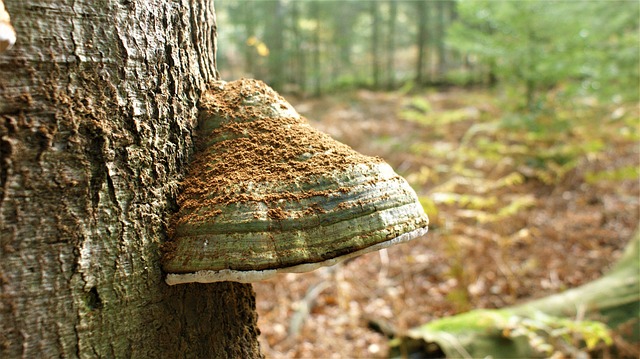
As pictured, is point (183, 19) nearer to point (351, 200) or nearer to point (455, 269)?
point (351, 200)

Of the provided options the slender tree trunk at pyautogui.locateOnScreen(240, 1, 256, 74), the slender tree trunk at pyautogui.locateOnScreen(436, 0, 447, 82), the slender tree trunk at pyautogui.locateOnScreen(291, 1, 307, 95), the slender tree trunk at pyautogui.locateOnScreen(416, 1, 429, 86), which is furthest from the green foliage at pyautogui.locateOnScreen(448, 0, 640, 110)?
the slender tree trunk at pyautogui.locateOnScreen(436, 0, 447, 82)

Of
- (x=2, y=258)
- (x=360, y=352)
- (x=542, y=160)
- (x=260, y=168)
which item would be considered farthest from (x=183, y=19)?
(x=542, y=160)

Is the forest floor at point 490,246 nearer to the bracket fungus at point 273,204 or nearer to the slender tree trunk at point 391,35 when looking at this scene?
the bracket fungus at point 273,204

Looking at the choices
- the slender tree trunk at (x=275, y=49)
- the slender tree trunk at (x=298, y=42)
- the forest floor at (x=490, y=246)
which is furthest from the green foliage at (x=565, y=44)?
the slender tree trunk at (x=298, y=42)

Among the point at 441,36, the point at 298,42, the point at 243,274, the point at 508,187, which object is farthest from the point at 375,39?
the point at 243,274

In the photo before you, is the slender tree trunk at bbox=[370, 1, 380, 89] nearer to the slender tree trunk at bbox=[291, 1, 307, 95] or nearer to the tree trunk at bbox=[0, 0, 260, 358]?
the slender tree trunk at bbox=[291, 1, 307, 95]

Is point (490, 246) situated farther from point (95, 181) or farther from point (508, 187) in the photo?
point (95, 181)
